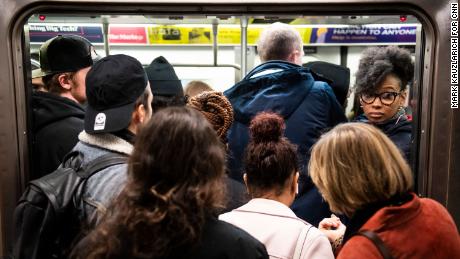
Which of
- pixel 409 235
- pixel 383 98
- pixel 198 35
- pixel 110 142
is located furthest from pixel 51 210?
pixel 198 35

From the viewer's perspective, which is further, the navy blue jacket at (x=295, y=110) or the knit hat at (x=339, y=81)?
the knit hat at (x=339, y=81)

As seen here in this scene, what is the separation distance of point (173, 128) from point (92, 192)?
20.5 inches

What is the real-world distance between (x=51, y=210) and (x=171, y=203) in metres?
0.61

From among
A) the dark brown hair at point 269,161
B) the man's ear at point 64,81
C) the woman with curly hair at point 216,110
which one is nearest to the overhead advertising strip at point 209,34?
the man's ear at point 64,81

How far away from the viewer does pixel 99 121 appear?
5.23 feet

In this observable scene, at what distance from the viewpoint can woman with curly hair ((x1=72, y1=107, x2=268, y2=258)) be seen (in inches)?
44.0

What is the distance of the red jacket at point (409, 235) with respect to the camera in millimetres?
1410

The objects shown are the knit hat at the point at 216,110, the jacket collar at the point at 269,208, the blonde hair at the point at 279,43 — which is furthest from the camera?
the blonde hair at the point at 279,43

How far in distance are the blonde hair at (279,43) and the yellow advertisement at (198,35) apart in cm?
293

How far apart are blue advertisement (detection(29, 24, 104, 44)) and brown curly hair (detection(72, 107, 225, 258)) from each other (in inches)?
182

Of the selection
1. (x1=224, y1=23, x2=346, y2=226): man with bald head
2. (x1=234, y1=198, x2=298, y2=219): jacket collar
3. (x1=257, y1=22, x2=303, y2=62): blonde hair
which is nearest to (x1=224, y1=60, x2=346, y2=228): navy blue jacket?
(x1=224, y1=23, x2=346, y2=226): man with bald head

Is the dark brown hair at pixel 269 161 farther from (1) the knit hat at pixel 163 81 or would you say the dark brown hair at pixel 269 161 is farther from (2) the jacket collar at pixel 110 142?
(1) the knit hat at pixel 163 81

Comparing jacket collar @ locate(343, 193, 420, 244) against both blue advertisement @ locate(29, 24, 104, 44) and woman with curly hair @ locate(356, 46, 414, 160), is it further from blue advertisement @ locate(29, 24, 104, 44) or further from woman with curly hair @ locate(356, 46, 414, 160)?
blue advertisement @ locate(29, 24, 104, 44)

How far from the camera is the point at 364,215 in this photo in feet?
4.94
